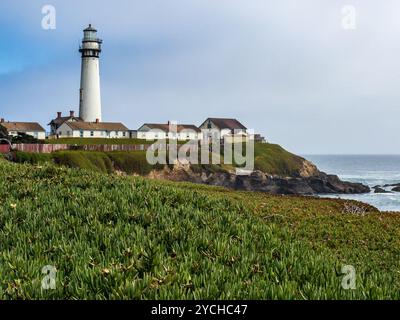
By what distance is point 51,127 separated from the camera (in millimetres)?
128875

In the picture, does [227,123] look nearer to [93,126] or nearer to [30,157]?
[93,126]

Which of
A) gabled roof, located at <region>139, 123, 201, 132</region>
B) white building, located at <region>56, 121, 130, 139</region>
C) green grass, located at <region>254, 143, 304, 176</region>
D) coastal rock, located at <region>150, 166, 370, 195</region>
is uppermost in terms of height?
gabled roof, located at <region>139, 123, 201, 132</region>

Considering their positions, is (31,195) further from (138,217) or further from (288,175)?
(288,175)

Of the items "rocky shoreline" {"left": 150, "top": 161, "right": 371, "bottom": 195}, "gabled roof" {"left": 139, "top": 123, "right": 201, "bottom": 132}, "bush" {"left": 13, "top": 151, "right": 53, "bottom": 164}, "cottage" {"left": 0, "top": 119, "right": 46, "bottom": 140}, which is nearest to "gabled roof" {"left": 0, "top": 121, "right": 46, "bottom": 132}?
"cottage" {"left": 0, "top": 119, "right": 46, "bottom": 140}

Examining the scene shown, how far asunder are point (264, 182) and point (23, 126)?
65132 millimetres

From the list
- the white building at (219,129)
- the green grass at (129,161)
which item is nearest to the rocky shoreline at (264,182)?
the green grass at (129,161)

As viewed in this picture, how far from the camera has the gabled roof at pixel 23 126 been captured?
122887mm

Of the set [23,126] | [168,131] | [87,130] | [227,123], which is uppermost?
[227,123]

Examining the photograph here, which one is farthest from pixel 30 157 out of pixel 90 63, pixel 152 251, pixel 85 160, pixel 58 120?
pixel 58 120

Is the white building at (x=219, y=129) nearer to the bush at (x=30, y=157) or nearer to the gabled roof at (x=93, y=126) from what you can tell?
the gabled roof at (x=93, y=126)

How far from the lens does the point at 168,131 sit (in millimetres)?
138875

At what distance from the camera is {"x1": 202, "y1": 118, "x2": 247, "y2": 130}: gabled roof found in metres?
143

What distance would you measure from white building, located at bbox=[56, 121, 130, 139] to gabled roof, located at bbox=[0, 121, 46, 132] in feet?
29.2

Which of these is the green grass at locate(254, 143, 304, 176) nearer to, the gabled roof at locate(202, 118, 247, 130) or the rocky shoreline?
the rocky shoreline
